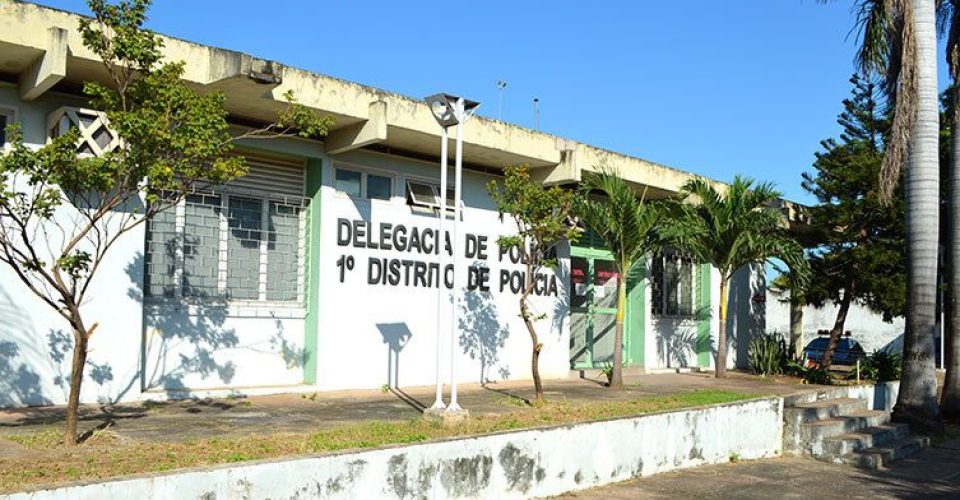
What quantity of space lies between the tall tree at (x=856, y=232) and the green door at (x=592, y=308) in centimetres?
465

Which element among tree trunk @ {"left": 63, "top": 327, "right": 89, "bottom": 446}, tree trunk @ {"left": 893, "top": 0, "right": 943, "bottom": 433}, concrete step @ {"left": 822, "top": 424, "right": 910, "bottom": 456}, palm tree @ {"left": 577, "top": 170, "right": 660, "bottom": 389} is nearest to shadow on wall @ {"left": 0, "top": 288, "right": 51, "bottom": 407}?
tree trunk @ {"left": 63, "top": 327, "right": 89, "bottom": 446}

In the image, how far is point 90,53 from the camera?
32.5 feet

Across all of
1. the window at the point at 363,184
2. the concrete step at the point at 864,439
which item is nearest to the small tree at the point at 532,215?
the window at the point at 363,184

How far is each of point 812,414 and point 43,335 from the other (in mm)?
10083

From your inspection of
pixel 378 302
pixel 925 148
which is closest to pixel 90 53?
pixel 378 302

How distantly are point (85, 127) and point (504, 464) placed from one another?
243 inches

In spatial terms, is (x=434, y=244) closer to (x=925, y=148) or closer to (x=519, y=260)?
(x=519, y=260)

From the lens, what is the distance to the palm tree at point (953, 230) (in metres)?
14.9

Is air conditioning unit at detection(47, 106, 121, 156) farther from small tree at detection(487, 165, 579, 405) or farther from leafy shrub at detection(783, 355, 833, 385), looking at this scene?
leafy shrub at detection(783, 355, 833, 385)

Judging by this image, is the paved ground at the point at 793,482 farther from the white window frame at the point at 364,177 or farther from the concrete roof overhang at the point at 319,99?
the white window frame at the point at 364,177

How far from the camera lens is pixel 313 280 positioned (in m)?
13.1

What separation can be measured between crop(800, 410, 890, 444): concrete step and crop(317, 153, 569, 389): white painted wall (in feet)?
16.9

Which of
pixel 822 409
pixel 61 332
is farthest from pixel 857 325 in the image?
pixel 61 332

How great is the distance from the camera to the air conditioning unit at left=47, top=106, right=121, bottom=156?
10320mm
